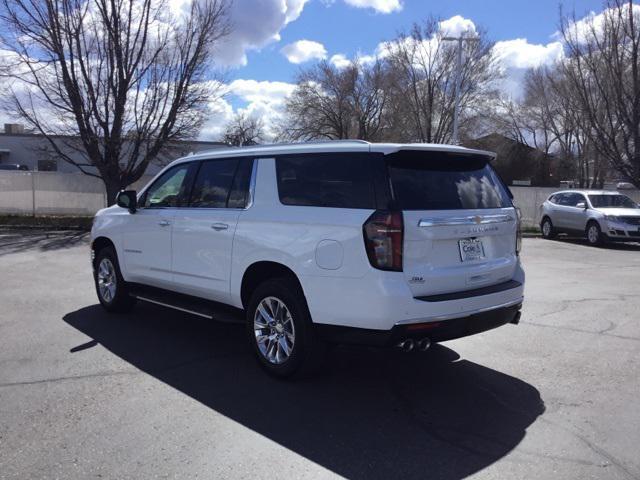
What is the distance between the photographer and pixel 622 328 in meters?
6.81

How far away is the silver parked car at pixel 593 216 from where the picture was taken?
17.2 m

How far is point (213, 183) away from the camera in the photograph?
5.77m

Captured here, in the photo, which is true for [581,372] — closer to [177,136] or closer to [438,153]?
[438,153]

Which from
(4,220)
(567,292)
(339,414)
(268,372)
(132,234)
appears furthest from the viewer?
(4,220)

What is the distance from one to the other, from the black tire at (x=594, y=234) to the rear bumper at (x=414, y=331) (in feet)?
48.4

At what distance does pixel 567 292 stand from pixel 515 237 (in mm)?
4639

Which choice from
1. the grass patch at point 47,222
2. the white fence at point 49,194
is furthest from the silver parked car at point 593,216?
the white fence at point 49,194

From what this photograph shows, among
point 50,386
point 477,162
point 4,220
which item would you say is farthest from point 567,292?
point 4,220

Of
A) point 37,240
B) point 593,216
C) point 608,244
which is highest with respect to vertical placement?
point 593,216

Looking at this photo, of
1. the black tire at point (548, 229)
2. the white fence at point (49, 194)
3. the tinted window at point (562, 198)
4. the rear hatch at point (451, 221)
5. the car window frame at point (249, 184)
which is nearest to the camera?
the rear hatch at point (451, 221)

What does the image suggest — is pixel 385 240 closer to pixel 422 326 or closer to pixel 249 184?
pixel 422 326

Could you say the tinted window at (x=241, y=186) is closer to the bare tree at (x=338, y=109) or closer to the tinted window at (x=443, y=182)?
the tinted window at (x=443, y=182)

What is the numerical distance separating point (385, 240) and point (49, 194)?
20.1 metres

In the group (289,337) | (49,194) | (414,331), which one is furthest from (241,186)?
(49,194)
